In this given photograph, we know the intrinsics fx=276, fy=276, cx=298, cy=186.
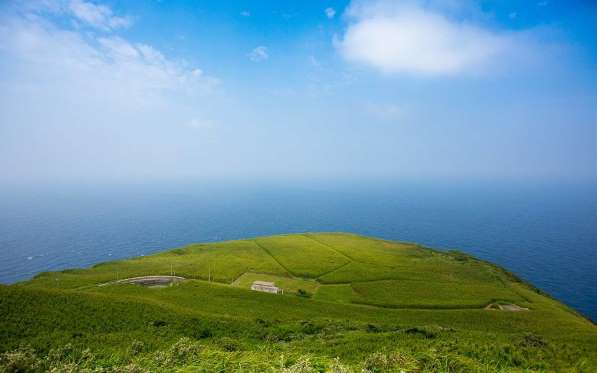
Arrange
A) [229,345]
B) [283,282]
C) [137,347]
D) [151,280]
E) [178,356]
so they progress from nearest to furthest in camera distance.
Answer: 1. [178,356]
2. [137,347]
3. [229,345]
4. [151,280]
5. [283,282]

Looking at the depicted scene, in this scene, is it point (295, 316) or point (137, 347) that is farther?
point (295, 316)

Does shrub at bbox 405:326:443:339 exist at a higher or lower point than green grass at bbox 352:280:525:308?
higher

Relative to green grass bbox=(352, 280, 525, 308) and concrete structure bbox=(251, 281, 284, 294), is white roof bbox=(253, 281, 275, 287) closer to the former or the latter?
concrete structure bbox=(251, 281, 284, 294)

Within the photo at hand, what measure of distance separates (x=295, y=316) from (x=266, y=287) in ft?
58.7

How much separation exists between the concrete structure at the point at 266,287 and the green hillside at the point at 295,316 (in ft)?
5.95

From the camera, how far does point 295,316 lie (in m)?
43.3

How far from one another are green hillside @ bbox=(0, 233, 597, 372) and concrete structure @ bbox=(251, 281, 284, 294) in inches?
71.4

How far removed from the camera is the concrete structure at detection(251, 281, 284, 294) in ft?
190

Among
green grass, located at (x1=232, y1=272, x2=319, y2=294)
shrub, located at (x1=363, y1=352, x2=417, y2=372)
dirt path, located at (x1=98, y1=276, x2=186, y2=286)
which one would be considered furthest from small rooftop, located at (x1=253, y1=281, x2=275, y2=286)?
shrub, located at (x1=363, y1=352, x2=417, y2=372)

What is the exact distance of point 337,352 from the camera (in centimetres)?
2175

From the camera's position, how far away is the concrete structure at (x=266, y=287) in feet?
190

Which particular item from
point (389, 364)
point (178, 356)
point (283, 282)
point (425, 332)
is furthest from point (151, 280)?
point (389, 364)

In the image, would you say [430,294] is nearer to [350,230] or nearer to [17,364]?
[17,364]

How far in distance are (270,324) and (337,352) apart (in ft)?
46.7
